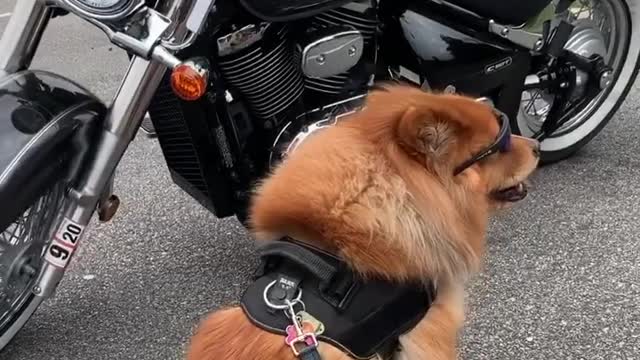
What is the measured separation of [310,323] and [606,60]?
2947 millimetres

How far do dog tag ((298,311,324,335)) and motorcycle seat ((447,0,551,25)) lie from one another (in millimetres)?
1773

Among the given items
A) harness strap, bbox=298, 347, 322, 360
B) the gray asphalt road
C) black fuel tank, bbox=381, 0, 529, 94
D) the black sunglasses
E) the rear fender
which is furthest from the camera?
black fuel tank, bbox=381, 0, 529, 94

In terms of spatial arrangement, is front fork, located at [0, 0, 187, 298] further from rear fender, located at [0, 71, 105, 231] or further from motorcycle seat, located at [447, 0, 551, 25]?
motorcycle seat, located at [447, 0, 551, 25]

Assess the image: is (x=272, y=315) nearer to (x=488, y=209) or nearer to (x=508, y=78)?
(x=488, y=209)

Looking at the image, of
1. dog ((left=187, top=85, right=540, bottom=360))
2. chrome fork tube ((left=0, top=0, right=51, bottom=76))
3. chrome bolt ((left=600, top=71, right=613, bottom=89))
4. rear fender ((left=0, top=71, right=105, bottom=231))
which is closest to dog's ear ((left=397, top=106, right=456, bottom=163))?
dog ((left=187, top=85, right=540, bottom=360))

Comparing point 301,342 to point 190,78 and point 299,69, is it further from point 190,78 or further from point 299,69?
point 299,69

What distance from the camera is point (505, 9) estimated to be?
3.29 metres

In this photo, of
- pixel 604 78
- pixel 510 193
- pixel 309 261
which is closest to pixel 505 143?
pixel 510 193

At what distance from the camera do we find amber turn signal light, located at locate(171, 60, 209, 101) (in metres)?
2.36

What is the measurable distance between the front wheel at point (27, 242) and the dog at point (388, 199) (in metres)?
0.83

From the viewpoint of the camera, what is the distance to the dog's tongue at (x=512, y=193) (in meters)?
2.14

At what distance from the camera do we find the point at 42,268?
2.61m

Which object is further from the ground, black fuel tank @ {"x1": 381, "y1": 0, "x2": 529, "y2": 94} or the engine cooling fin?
black fuel tank @ {"x1": 381, "y1": 0, "x2": 529, "y2": 94}

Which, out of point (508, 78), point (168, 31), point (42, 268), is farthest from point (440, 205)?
point (508, 78)
